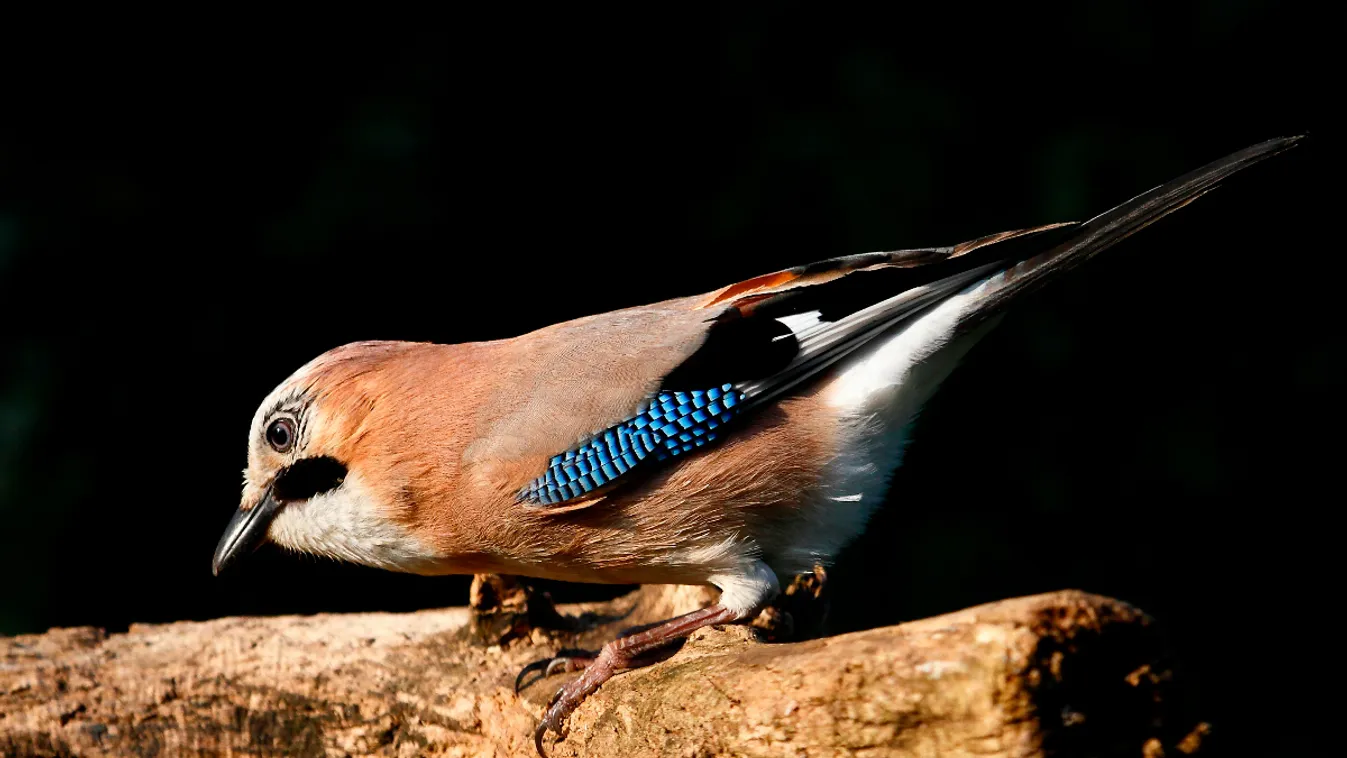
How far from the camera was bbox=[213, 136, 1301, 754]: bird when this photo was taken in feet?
8.87

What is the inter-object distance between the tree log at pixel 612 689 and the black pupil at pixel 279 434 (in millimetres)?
617

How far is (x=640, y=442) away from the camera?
2705mm

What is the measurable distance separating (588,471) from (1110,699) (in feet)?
4.18

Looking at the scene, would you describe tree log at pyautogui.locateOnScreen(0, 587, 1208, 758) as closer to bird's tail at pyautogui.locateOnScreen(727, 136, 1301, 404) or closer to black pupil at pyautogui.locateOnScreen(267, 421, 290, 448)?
black pupil at pyautogui.locateOnScreen(267, 421, 290, 448)

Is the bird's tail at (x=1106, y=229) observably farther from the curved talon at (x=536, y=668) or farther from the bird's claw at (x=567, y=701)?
the curved talon at (x=536, y=668)

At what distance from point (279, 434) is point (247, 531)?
0.27m

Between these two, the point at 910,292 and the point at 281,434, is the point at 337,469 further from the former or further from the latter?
the point at 910,292

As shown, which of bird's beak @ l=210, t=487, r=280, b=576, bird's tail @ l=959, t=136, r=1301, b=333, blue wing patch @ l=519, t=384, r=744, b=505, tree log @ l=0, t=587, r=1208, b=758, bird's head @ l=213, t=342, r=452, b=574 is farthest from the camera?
bird's beak @ l=210, t=487, r=280, b=576

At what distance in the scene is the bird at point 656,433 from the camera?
2705 millimetres

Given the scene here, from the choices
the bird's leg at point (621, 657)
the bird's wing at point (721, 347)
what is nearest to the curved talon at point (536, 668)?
the bird's leg at point (621, 657)

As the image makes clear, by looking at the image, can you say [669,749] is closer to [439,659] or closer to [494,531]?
[494,531]

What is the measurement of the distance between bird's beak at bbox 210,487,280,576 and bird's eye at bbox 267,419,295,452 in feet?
0.40

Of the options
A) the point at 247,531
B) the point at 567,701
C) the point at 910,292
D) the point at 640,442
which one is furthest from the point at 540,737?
the point at 910,292

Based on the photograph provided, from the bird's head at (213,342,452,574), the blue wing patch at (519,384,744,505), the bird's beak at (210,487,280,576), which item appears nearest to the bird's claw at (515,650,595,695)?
the bird's head at (213,342,452,574)
